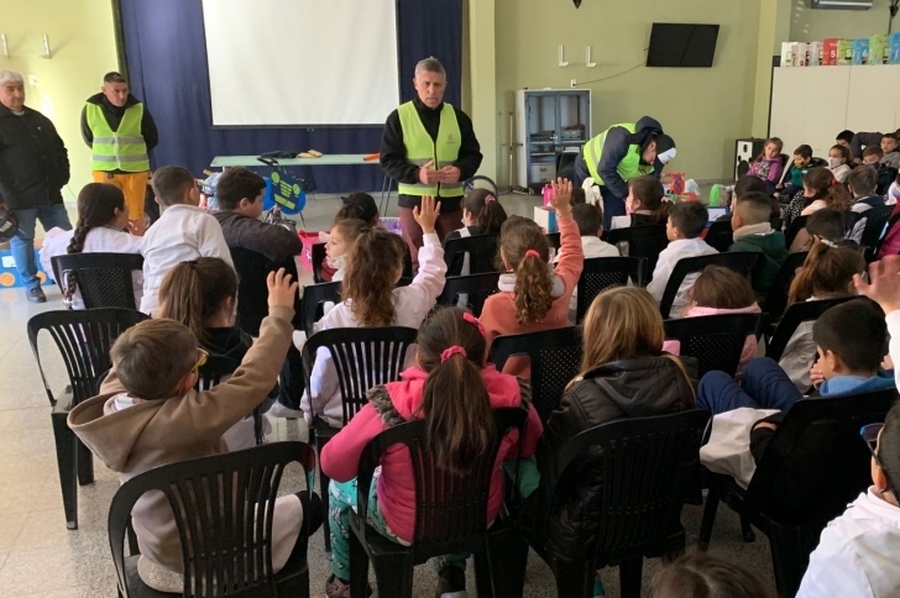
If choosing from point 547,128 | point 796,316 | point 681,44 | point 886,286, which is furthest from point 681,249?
point 681,44

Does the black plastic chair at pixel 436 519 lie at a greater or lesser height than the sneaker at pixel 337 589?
greater

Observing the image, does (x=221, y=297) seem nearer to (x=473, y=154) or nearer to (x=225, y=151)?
(x=473, y=154)

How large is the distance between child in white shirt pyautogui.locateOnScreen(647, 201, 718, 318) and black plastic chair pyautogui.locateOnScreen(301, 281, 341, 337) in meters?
1.48

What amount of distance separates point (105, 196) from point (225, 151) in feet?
21.2

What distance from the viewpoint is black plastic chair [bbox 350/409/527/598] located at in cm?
167

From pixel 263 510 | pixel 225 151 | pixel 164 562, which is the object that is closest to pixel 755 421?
pixel 263 510

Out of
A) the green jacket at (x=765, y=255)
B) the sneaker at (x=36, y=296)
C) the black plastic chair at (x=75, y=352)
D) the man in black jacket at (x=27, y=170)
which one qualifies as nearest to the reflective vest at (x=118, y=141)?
the man in black jacket at (x=27, y=170)

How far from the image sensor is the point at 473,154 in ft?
14.5

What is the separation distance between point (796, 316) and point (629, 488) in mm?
1141

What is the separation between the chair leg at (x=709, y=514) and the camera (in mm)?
2156

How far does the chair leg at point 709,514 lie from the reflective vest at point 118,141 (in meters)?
5.62

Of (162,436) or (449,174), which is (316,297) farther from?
(449,174)

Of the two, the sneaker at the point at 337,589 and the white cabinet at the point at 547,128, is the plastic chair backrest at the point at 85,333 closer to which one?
the sneaker at the point at 337,589

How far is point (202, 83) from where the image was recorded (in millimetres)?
9172
